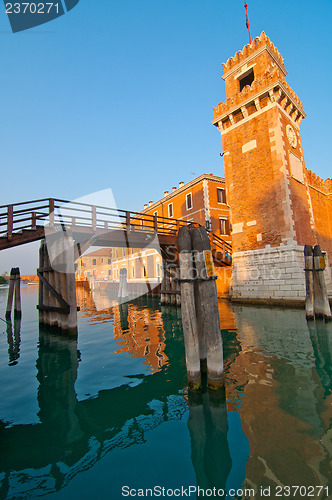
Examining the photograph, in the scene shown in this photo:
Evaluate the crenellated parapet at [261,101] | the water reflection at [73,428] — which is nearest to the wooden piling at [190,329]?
the water reflection at [73,428]

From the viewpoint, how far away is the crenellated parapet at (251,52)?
16656 millimetres

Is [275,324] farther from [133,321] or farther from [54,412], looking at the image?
[54,412]

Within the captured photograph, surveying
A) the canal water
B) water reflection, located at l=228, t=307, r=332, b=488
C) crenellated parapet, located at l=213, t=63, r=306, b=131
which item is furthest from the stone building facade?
the canal water

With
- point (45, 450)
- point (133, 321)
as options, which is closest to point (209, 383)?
point (45, 450)

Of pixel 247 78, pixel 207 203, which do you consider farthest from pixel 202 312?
pixel 207 203

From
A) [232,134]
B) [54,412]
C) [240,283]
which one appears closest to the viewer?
[54,412]

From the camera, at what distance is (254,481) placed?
8.62ft

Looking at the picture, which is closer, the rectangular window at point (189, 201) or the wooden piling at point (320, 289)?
the wooden piling at point (320, 289)

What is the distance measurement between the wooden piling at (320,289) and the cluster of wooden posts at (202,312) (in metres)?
6.85

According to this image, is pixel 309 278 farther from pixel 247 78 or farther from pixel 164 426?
pixel 247 78

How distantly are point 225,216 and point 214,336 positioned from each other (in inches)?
898

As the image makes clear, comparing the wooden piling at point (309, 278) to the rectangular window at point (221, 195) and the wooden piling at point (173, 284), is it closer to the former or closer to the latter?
the wooden piling at point (173, 284)

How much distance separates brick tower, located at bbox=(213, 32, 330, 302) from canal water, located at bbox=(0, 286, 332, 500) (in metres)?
8.26

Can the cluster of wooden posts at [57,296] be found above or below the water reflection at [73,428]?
above
